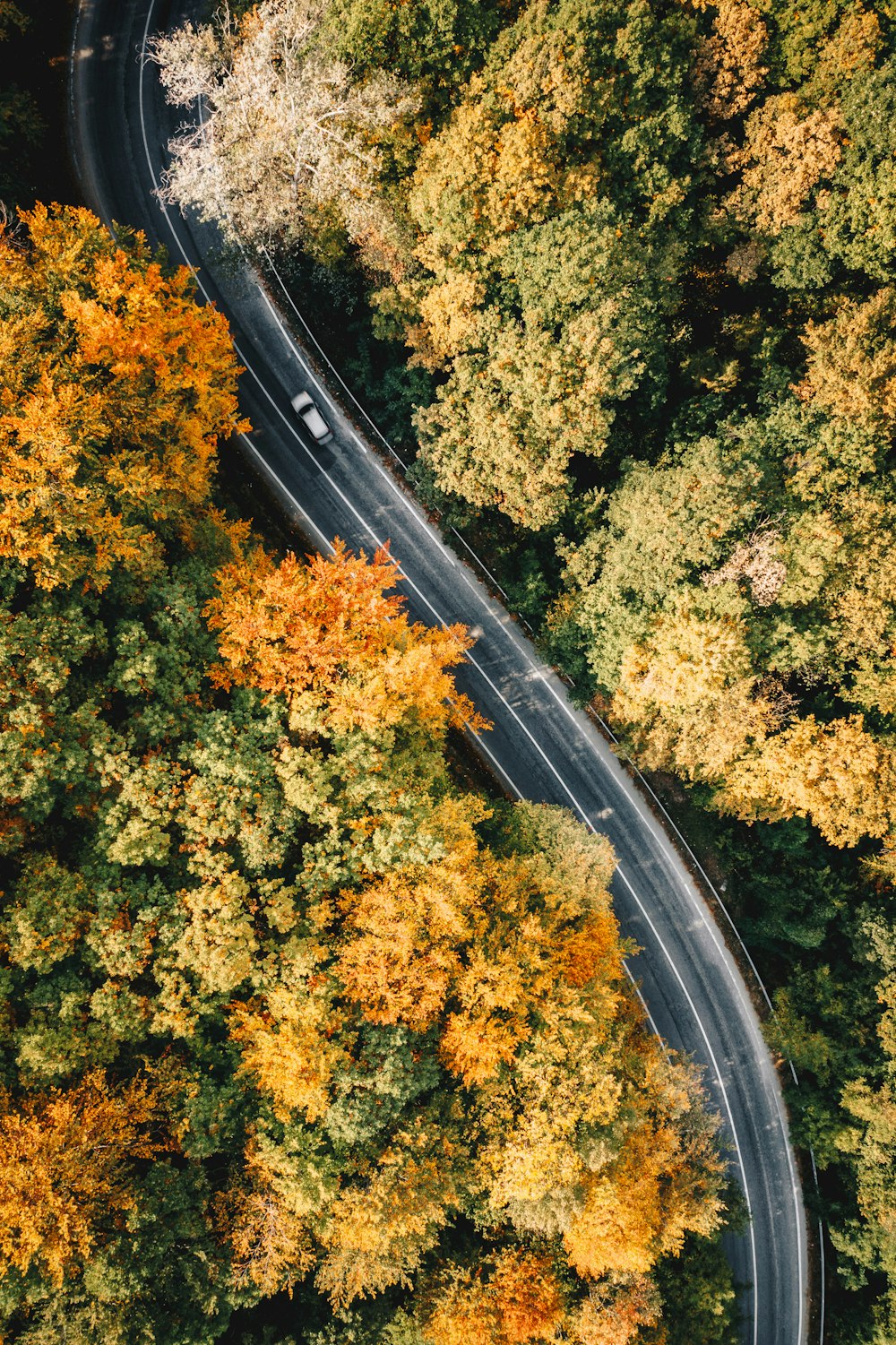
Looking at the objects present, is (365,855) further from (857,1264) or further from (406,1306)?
(857,1264)

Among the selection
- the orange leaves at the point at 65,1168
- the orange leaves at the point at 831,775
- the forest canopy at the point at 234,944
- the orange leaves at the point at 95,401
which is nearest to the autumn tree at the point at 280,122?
the orange leaves at the point at 95,401

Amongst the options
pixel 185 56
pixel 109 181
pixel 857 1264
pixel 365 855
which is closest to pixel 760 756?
pixel 365 855

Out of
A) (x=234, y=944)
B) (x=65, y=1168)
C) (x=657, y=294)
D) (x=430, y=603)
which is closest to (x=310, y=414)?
(x=430, y=603)

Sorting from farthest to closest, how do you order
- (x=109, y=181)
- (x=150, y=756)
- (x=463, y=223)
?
1. (x=109, y=181)
2. (x=463, y=223)
3. (x=150, y=756)

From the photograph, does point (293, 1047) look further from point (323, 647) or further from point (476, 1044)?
point (323, 647)

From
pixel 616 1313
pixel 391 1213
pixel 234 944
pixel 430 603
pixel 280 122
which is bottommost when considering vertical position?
pixel 616 1313

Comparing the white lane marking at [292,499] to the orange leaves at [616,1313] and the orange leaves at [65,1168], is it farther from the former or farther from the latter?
the orange leaves at [616,1313]
